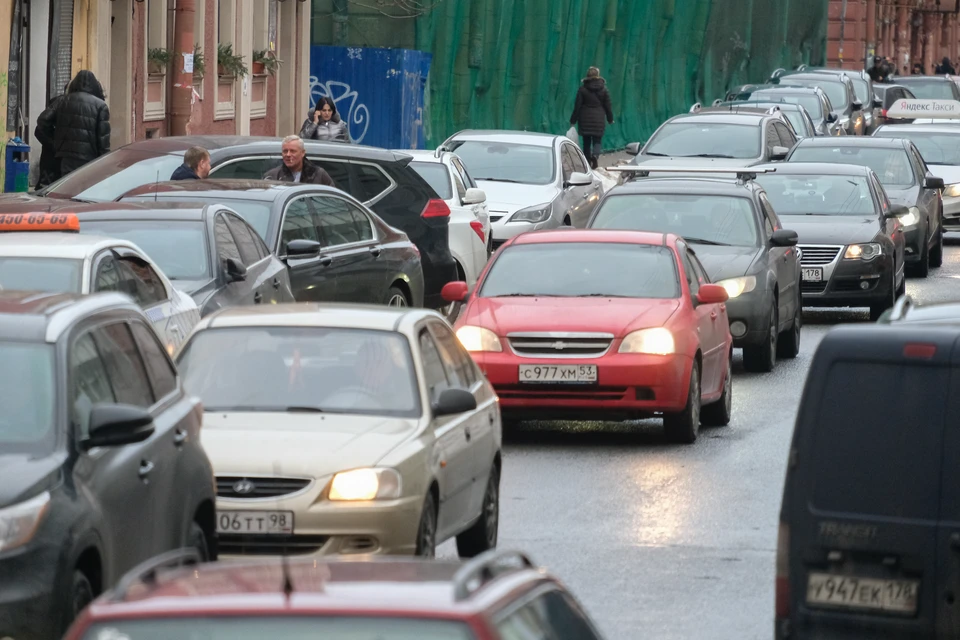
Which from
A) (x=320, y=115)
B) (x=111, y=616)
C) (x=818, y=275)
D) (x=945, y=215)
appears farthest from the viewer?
(x=945, y=215)

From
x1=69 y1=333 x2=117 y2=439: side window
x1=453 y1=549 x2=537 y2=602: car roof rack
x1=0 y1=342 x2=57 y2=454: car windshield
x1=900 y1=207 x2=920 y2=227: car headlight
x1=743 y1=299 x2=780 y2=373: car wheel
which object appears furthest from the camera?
x1=900 y1=207 x2=920 y2=227: car headlight

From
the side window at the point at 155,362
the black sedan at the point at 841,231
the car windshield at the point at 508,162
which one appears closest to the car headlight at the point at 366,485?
the side window at the point at 155,362

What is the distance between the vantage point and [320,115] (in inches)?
1088

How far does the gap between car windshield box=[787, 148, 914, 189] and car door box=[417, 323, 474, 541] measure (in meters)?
18.6

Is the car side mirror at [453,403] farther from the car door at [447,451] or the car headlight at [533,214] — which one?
the car headlight at [533,214]

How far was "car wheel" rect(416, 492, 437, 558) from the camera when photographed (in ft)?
28.1

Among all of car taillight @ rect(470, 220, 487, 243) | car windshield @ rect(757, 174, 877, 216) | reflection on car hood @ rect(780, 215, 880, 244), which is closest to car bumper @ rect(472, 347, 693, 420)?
car taillight @ rect(470, 220, 487, 243)

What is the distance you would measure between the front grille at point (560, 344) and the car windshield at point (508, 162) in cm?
1239

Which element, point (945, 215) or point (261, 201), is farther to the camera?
point (945, 215)

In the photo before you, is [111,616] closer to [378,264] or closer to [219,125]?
[378,264]

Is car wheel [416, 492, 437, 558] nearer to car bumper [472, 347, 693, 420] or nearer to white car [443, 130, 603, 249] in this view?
car bumper [472, 347, 693, 420]

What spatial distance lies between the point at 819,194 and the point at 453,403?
48.1 feet

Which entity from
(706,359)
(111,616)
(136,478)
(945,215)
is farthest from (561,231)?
(945,215)

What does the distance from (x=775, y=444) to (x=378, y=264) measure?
3812mm
